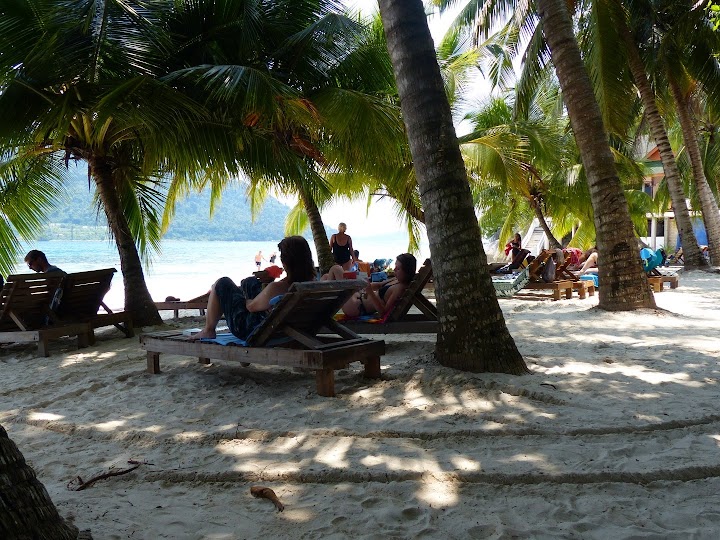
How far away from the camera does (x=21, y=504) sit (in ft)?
5.86

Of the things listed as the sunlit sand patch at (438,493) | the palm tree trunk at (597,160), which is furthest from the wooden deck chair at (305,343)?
the palm tree trunk at (597,160)

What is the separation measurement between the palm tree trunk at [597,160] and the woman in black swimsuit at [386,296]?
9.94 ft

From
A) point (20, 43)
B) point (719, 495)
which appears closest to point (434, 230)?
point (719, 495)

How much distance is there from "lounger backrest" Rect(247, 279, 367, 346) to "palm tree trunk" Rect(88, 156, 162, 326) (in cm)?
480

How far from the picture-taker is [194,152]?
7848 mm

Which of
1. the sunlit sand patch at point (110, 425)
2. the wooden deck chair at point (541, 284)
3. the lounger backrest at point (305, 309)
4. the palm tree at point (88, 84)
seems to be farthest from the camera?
the wooden deck chair at point (541, 284)

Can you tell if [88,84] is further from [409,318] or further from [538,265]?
[538,265]

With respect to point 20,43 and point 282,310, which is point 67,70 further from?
point 282,310

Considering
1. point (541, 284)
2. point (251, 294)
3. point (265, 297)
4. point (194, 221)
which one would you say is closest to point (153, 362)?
point (251, 294)

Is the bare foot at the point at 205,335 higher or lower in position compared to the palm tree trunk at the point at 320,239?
lower

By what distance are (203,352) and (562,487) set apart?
2949 mm

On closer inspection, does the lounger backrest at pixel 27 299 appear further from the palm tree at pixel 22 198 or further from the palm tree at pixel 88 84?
the palm tree at pixel 22 198

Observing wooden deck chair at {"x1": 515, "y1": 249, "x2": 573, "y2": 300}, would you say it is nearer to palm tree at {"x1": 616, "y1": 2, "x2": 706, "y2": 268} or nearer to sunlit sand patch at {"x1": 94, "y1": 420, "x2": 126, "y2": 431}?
palm tree at {"x1": 616, "y1": 2, "x2": 706, "y2": 268}

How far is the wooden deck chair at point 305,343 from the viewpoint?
417cm
